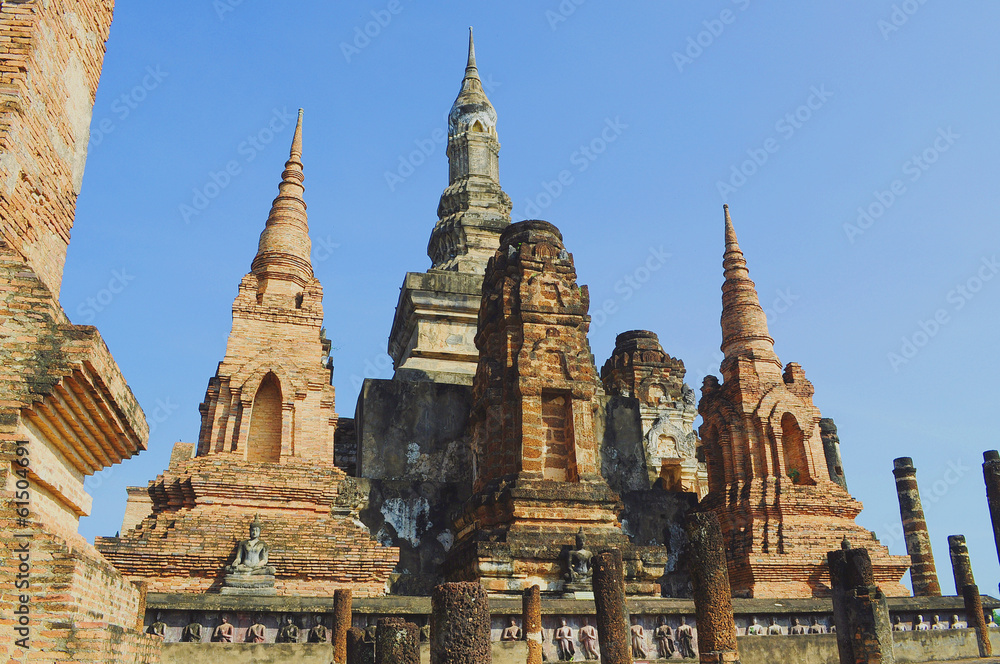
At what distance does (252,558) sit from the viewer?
12.8 meters

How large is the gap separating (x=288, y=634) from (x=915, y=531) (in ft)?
61.8

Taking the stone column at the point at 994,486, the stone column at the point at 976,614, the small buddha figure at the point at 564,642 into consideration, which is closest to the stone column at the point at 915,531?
the stone column at the point at 994,486

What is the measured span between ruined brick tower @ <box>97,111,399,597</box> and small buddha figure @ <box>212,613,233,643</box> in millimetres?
2879

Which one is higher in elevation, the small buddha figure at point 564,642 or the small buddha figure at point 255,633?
the small buddha figure at point 255,633

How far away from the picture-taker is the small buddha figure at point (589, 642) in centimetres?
1076

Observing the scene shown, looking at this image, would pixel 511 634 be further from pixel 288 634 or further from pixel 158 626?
Result: pixel 158 626

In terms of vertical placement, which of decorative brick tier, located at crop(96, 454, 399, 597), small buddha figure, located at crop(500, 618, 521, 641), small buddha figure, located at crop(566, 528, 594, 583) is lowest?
small buddha figure, located at crop(500, 618, 521, 641)

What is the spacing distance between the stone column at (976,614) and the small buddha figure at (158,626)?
12.0m

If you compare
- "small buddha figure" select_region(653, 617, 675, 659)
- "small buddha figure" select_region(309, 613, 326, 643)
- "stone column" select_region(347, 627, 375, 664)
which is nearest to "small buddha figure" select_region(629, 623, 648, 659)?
"small buddha figure" select_region(653, 617, 675, 659)

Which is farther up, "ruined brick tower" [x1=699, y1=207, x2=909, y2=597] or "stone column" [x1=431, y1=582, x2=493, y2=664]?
"ruined brick tower" [x1=699, y1=207, x2=909, y2=597]

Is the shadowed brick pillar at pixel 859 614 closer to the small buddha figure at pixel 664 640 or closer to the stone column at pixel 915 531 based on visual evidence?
the small buddha figure at pixel 664 640

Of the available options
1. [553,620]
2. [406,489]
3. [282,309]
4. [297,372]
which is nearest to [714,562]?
[553,620]

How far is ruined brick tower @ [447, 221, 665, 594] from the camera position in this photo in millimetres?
12969

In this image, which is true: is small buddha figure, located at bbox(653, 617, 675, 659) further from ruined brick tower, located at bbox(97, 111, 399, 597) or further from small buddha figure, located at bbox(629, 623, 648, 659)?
ruined brick tower, located at bbox(97, 111, 399, 597)
